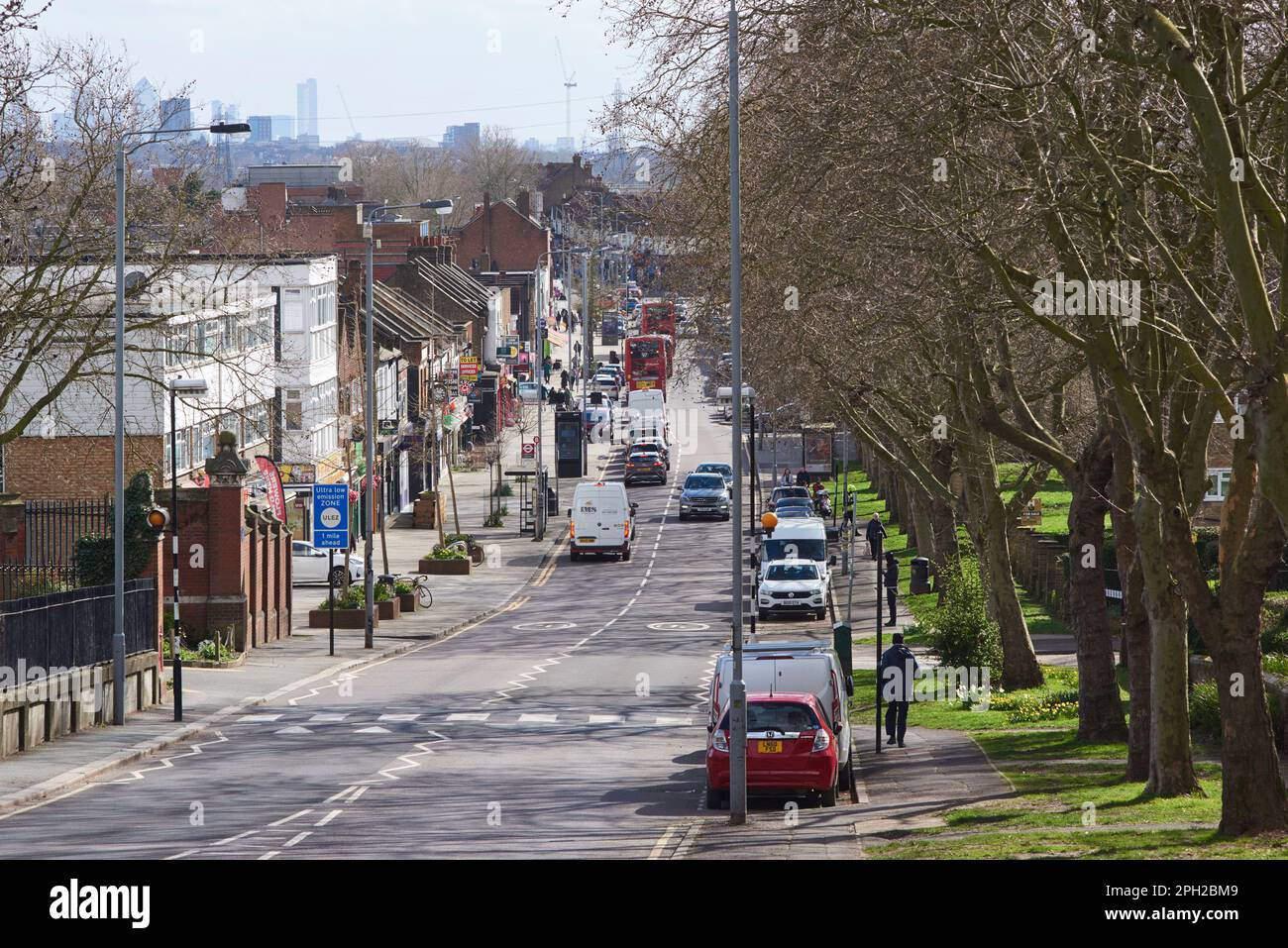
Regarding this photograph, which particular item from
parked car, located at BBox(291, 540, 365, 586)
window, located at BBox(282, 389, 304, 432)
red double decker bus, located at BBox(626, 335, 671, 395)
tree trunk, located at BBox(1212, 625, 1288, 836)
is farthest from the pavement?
red double decker bus, located at BBox(626, 335, 671, 395)

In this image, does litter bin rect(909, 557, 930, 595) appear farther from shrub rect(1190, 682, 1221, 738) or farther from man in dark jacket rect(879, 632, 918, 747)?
shrub rect(1190, 682, 1221, 738)

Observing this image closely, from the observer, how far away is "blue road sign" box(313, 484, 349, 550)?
137 ft

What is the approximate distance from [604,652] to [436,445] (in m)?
28.6

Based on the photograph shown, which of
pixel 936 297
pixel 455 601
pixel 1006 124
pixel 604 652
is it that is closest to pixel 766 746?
pixel 936 297

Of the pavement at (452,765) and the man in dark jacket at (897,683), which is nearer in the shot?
the pavement at (452,765)

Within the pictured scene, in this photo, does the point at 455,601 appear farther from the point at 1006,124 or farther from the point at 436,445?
the point at 1006,124

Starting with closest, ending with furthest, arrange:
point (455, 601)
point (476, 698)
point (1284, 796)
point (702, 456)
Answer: point (1284, 796)
point (476, 698)
point (455, 601)
point (702, 456)

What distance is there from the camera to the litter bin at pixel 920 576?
157ft

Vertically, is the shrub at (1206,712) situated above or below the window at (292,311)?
below

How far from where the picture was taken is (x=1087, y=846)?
48.8 feet

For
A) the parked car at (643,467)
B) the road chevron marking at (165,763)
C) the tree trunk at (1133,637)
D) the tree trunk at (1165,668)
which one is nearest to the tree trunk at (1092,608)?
the tree trunk at (1133,637)

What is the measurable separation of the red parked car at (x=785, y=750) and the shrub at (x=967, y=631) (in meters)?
12.8

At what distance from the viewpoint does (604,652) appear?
3972 cm

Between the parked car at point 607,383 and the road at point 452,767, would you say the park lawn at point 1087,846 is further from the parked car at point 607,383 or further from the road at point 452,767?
the parked car at point 607,383
